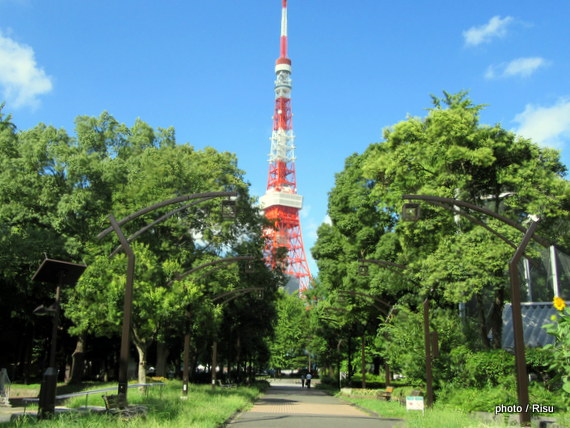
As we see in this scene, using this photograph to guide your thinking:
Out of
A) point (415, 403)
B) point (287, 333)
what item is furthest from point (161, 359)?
point (287, 333)

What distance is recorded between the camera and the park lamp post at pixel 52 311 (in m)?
12.8

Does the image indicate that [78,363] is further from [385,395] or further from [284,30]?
[284,30]

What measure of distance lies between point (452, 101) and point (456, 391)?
1301 centimetres

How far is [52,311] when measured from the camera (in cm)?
1336

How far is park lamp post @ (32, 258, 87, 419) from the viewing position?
1279cm

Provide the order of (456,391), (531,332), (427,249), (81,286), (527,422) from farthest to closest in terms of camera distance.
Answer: (531,332)
(427,249)
(81,286)
(456,391)
(527,422)

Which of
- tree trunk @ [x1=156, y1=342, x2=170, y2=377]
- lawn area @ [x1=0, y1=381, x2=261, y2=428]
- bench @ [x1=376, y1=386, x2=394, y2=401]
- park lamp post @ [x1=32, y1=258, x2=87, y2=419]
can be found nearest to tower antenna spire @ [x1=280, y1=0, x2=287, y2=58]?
tree trunk @ [x1=156, y1=342, x2=170, y2=377]

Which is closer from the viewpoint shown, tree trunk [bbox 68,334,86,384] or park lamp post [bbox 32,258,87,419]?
park lamp post [bbox 32,258,87,419]

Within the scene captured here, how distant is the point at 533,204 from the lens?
24.0 meters

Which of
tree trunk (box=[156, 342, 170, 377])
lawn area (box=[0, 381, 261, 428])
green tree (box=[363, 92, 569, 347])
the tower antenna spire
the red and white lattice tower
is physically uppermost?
the tower antenna spire

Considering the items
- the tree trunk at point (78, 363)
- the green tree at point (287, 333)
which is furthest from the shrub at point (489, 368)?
the green tree at point (287, 333)

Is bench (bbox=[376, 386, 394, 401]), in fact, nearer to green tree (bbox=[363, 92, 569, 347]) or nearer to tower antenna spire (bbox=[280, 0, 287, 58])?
green tree (bbox=[363, 92, 569, 347])

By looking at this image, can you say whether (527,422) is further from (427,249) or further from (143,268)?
(143,268)

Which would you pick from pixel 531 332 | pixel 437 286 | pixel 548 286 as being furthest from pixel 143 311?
pixel 548 286
